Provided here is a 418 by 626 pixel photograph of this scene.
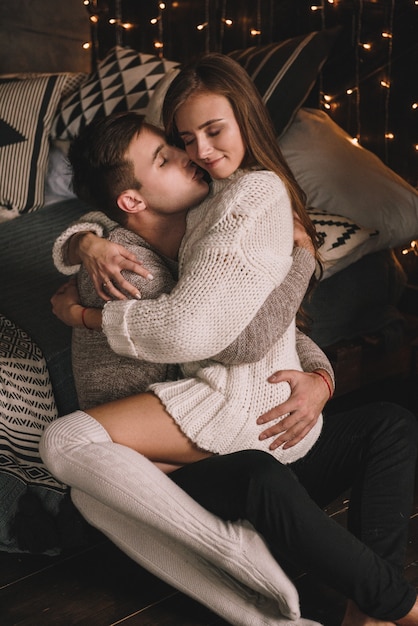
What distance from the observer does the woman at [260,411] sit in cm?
128

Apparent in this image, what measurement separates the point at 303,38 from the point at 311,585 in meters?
1.70

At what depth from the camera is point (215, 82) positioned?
1.56m

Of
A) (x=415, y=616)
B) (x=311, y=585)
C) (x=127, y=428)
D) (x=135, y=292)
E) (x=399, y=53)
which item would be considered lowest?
(x=311, y=585)

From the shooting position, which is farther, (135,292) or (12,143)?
(12,143)

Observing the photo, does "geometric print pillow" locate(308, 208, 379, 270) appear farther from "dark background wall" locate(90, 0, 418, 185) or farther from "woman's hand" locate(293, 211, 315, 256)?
"dark background wall" locate(90, 0, 418, 185)

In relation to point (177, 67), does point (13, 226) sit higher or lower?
lower

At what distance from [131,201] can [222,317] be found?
1.28 feet

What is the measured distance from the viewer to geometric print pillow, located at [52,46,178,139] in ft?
8.47

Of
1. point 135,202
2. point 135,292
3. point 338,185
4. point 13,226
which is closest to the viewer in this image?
point 135,292

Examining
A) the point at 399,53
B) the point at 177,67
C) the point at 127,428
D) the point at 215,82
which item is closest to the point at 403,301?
the point at 399,53

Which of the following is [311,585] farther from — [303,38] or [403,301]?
[303,38]

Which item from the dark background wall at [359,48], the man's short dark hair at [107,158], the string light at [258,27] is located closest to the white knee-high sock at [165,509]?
the man's short dark hair at [107,158]

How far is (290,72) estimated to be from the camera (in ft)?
7.79

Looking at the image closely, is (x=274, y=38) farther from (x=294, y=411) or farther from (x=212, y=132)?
(x=294, y=411)
